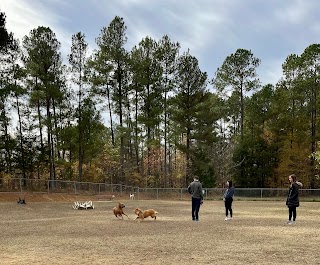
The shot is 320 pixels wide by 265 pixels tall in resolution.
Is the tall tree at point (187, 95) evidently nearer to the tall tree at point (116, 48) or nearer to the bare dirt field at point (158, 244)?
the tall tree at point (116, 48)

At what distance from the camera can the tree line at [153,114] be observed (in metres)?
37.8

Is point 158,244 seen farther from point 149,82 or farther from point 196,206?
point 149,82

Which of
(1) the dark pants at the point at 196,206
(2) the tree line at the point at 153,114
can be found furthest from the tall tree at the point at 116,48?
(1) the dark pants at the point at 196,206

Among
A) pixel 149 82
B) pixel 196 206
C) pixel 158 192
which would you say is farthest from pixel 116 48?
pixel 196 206

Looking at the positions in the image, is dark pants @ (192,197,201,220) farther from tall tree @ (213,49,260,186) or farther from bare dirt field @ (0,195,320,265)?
tall tree @ (213,49,260,186)

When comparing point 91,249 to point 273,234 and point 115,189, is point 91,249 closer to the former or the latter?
point 273,234

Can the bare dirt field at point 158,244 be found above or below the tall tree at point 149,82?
below

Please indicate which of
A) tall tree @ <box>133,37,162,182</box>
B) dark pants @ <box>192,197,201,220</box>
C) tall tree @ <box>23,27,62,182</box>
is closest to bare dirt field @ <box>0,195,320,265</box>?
dark pants @ <box>192,197,201,220</box>

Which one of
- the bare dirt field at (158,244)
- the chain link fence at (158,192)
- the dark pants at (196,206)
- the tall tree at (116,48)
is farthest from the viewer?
the tall tree at (116,48)

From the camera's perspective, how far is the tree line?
3778 centimetres

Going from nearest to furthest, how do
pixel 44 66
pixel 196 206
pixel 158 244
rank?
pixel 158 244 < pixel 196 206 < pixel 44 66

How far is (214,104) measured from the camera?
159 feet

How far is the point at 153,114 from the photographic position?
43.6 metres

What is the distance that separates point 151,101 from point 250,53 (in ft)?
47.7
